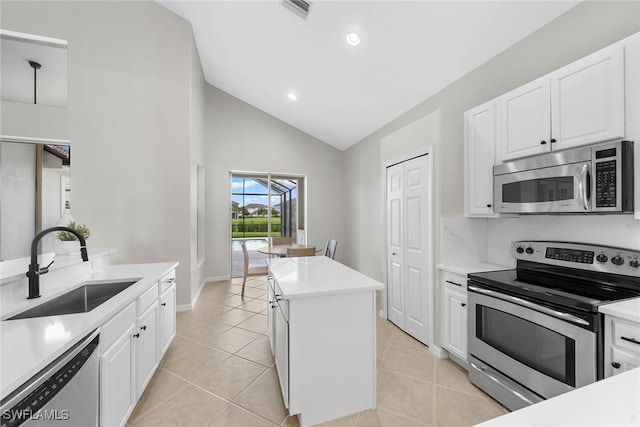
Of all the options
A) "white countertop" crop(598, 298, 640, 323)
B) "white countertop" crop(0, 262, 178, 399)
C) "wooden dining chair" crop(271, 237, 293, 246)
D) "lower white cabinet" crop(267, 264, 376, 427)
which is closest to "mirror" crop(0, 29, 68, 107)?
"white countertop" crop(0, 262, 178, 399)

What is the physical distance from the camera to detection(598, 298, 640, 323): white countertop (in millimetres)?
1284

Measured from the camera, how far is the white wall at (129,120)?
337cm

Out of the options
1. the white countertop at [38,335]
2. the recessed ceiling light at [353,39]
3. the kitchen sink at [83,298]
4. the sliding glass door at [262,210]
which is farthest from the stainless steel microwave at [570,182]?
the sliding glass door at [262,210]

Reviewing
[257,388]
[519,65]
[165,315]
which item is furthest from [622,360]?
[165,315]

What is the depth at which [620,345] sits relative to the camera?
4.44 ft

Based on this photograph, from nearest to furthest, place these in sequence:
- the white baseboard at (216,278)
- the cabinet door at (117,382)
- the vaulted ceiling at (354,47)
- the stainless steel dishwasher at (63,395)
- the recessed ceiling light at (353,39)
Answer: the stainless steel dishwasher at (63,395) < the cabinet door at (117,382) < the vaulted ceiling at (354,47) < the recessed ceiling light at (353,39) < the white baseboard at (216,278)

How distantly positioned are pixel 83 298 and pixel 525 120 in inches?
143

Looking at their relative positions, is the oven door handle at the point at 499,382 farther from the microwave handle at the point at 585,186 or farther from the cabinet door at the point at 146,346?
the cabinet door at the point at 146,346

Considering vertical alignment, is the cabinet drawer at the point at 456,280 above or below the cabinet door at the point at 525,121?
below

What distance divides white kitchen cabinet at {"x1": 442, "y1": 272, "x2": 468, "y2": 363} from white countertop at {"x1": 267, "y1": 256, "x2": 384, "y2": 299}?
93 cm

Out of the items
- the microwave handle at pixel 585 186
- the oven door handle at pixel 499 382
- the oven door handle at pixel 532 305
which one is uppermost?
the microwave handle at pixel 585 186

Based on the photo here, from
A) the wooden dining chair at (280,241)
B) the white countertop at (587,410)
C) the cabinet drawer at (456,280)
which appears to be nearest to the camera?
the white countertop at (587,410)

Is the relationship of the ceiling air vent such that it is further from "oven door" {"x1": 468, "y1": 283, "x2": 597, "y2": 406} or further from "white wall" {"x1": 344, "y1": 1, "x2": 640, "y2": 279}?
"oven door" {"x1": 468, "y1": 283, "x2": 597, "y2": 406}

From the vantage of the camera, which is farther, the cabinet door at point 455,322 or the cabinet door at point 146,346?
the cabinet door at point 455,322
